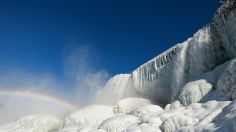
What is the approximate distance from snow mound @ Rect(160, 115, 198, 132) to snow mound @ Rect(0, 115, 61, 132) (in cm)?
1719

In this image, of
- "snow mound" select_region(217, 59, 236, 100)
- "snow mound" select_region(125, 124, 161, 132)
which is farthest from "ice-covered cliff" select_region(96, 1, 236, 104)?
"snow mound" select_region(125, 124, 161, 132)

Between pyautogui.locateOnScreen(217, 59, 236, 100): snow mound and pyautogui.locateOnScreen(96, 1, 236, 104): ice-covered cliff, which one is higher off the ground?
pyautogui.locateOnScreen(96, 1, 236, 104): ice-covered cliff

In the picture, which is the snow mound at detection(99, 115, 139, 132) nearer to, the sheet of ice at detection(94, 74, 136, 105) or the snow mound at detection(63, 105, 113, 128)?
the snow mound at detection(63, 105, 113, 128)

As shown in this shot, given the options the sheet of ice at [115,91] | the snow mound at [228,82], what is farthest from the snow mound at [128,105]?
the snow mound at [228,82]

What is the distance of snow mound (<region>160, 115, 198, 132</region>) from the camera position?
47.5 feet

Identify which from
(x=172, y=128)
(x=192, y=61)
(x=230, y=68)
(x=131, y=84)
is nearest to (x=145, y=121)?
Result: (x=172, y=128)

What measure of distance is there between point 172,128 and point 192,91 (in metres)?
5.09

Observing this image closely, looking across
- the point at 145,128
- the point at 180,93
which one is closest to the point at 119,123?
the point at 145,128

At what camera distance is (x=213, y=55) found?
74.0ft

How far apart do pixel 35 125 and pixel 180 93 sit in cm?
1569

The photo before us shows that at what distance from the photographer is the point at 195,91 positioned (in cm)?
1928

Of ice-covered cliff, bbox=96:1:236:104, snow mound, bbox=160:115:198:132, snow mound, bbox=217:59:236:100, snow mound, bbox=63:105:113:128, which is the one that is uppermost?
ice-covered cliff, bbox=96:1:236:104

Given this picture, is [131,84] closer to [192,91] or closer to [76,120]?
[76,120]

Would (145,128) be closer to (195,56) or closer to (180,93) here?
(180,93)
